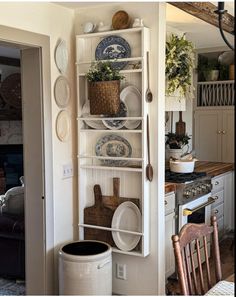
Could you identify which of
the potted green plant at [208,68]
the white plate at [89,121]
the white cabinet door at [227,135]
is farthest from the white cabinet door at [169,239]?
the potted green plant at [208,68]

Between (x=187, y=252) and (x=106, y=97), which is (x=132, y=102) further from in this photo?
(x=187, y=252)

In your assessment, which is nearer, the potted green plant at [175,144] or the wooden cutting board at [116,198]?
the wooden cutting board at [116,198]

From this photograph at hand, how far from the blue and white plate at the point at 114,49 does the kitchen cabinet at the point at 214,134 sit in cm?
262

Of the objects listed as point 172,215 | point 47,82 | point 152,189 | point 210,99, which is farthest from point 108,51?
point 210,99

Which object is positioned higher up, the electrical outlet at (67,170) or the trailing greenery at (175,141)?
the trailing greenery at (175,141)

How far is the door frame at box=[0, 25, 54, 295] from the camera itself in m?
3.10

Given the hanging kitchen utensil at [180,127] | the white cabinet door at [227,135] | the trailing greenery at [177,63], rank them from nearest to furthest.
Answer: the trailing greenery at [177,63]
the hanging kitchen utensil at [180,127]
the white cabinet door at [227,135]

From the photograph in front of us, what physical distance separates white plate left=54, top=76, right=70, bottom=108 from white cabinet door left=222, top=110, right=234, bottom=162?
2749mm

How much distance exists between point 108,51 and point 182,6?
65 cm

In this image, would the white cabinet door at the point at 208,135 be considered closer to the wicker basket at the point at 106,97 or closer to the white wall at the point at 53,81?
the white wall at the point at 53,81

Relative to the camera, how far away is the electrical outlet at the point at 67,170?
10.9ft

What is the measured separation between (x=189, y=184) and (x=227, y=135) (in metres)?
1.98

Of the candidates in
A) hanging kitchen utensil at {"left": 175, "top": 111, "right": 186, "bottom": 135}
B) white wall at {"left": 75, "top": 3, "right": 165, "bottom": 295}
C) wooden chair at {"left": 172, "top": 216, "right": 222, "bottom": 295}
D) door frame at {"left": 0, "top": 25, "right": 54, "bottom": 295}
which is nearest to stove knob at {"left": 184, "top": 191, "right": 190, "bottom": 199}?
white wall at {"left": 75, "top": 3, "right": 165, "bottom": 295}

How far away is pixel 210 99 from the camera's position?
5586 mm
